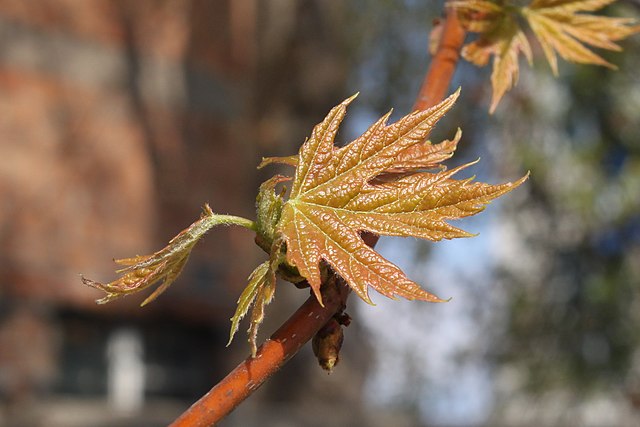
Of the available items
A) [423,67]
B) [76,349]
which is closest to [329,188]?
[76,349]

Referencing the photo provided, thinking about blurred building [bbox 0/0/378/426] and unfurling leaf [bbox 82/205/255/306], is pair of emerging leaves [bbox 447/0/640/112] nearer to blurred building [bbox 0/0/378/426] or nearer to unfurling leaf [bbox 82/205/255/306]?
unfurling leaf [bbox 82/205/255/306]

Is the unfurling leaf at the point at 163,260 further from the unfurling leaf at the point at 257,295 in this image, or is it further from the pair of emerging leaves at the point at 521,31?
the pair of emerging leaves at the point at 521,31

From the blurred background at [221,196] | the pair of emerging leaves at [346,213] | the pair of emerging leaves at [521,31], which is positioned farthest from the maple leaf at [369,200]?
the blurred background at [221,196]

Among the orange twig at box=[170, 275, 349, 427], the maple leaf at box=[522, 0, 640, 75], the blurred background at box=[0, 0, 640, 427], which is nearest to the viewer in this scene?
the orange twig at box=[170, 275, 349, 427]

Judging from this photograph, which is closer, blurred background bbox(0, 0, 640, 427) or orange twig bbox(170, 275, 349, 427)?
orange twig bbox(170, 275, 349, 427)

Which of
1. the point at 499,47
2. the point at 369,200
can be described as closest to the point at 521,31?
the point at 499,47

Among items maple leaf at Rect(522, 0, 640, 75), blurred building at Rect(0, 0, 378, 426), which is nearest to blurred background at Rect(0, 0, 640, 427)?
blurred building at Rect(0, 0, 378, 426)

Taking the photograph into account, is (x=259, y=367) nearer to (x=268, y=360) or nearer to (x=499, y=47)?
(x=268, y=360)
